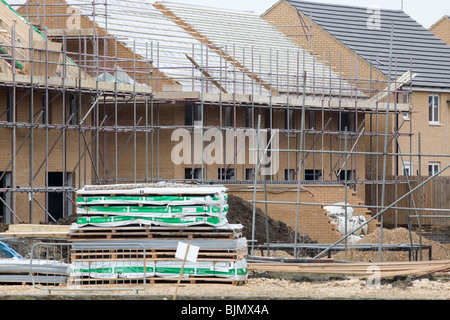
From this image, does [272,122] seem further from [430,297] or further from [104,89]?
[430,297]

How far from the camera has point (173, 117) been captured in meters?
32.1

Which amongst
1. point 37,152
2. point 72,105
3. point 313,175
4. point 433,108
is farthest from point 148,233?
point 433,108

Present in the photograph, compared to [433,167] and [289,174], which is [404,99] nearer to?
[433,167]

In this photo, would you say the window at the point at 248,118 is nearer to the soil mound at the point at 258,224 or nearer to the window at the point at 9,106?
the soil mound at the point at 258,224

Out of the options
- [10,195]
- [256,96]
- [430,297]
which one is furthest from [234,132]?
[430,297]

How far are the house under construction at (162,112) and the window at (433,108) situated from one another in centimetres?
280

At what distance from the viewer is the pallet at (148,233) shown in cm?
1775

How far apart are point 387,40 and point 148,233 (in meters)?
27.5

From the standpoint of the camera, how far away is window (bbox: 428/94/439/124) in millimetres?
41000

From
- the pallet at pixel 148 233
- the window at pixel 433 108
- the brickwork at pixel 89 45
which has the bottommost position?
the pallet at pixel 148 233

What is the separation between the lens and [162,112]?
1271 inches

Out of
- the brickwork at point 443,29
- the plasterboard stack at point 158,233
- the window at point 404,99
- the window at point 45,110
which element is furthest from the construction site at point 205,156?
the brickwork at point 443,29

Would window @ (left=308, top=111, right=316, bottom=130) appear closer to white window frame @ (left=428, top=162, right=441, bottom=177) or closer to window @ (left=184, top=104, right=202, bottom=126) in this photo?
window @ (left=184, top=104, right=202, bottom=126)

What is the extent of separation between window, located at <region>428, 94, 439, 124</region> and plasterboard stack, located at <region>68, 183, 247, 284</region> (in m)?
24.6
